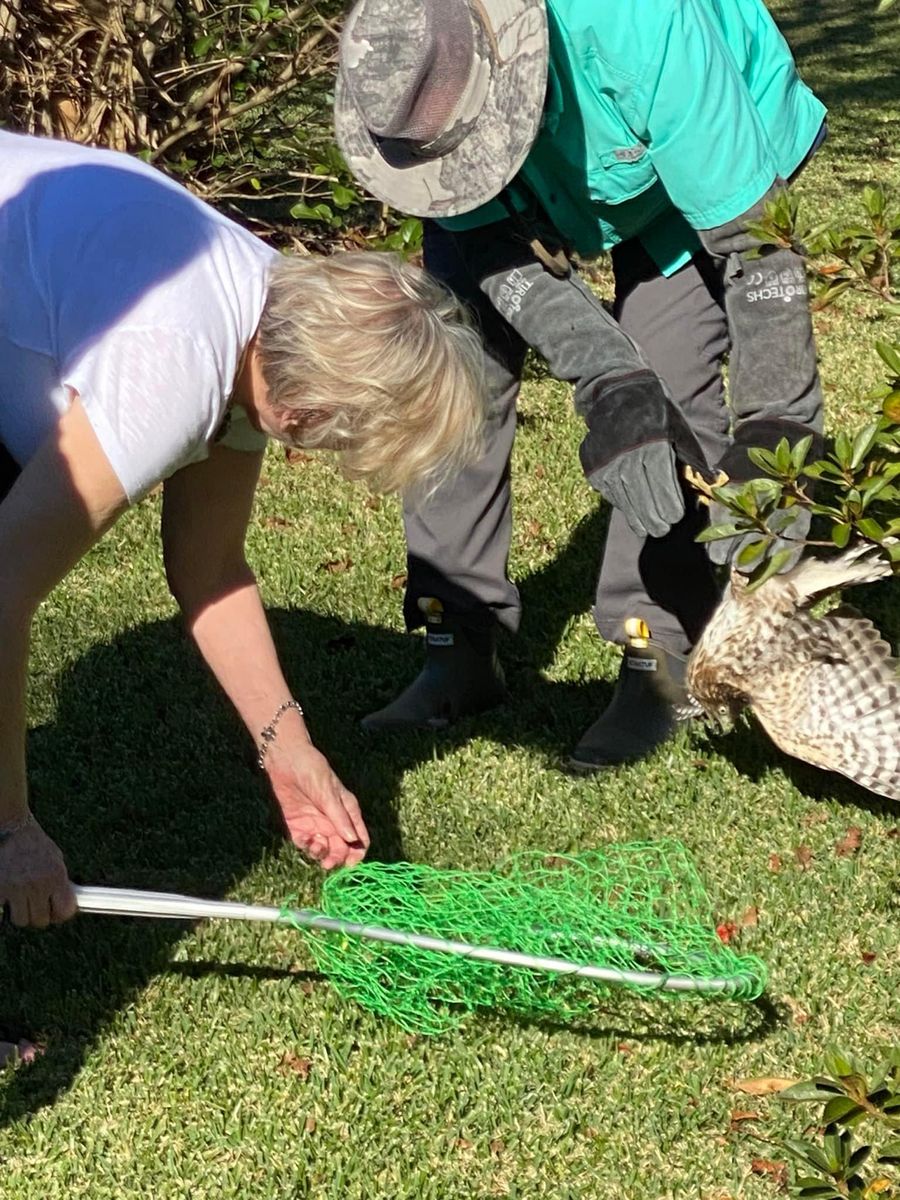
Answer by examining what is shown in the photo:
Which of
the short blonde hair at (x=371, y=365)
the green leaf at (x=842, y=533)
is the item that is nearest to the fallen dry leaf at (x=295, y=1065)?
the short blonde hair at (x=371, y=365)

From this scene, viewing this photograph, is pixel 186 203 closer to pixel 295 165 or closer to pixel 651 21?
pixel 651 21

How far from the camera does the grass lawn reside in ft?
9.04

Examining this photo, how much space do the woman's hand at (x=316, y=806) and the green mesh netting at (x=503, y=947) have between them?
7 centimetres

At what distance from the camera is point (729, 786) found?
3.78m

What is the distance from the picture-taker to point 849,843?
3545 millimetres

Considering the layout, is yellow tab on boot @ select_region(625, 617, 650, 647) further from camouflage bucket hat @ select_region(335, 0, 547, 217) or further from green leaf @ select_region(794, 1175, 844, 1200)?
green leaf @ select_region(794, 1175, 844, 1200)

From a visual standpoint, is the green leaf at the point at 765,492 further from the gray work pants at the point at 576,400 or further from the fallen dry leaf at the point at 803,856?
the fallen dry leaf at the point at 803,856

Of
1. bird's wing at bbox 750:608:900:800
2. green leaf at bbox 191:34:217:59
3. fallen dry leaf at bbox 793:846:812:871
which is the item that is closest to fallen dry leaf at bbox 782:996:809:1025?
fallen dry leaf at bbox 793:846:812:871

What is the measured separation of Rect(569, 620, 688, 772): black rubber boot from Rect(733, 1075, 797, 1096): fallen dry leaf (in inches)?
45.8

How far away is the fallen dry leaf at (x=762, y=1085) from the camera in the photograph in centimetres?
283

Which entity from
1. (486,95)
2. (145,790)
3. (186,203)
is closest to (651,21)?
(486,95)

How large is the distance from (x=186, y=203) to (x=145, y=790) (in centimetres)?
167

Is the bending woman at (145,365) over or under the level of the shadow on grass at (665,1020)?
over

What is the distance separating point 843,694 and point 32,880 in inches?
71.6
